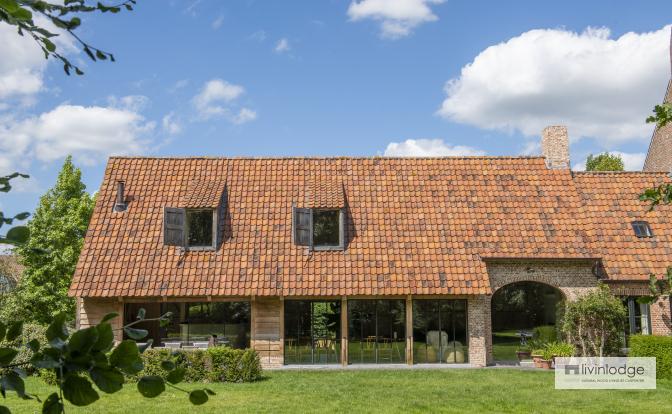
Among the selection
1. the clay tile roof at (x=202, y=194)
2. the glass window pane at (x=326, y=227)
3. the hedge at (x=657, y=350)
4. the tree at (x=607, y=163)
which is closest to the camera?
the hedge at (x=657, y=350)

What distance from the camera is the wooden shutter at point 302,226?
21906 mm

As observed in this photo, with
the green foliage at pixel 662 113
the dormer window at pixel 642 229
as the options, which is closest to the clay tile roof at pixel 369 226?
the dormer window at pixel 642 229

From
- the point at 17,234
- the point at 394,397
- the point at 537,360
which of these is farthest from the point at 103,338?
the point at 537,360

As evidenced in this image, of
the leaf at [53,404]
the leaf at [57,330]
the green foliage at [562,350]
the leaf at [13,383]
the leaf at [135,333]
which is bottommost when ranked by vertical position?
the green foliage at [562,350]

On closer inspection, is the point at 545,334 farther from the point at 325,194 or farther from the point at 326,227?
the point at 325,194

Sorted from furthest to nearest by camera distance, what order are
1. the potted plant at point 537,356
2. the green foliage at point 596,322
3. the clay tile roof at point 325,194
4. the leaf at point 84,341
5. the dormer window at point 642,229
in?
the dormer window at point 642,229 < the clay tile roof at point 325,194 < the potted plant at point 537,356 < the green foliage at point 596,322 < the leaf at point 84,341

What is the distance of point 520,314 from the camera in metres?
22.2

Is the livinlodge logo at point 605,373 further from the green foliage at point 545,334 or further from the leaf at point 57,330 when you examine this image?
the leaf at point 57,330

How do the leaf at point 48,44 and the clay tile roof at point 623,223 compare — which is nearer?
the leaf at point 48,44

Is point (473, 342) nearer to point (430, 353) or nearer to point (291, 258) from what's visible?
point (430, 353)

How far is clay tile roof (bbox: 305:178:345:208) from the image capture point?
72.2 feet

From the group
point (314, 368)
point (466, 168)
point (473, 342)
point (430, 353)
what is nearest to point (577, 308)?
point (473, 342)

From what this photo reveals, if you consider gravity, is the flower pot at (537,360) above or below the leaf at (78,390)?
below

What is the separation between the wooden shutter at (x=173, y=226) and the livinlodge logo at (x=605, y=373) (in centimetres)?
1269
